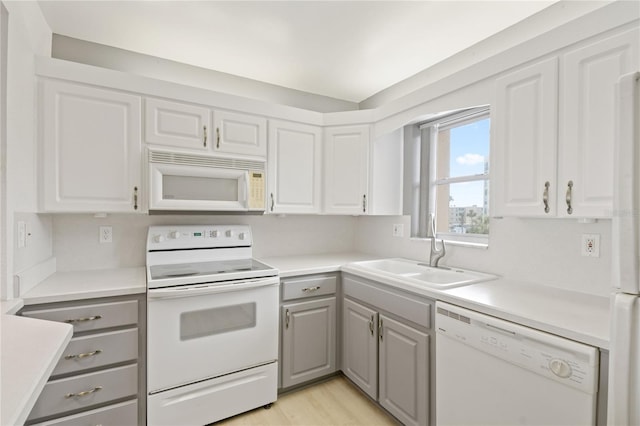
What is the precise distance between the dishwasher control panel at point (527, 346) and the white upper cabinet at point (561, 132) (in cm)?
54

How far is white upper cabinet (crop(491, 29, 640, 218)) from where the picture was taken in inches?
48.7

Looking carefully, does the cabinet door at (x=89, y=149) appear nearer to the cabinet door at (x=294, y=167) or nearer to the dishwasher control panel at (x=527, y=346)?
the cabinet door at (x=294, y=167)

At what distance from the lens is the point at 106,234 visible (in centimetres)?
216

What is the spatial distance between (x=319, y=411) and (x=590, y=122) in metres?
2.19

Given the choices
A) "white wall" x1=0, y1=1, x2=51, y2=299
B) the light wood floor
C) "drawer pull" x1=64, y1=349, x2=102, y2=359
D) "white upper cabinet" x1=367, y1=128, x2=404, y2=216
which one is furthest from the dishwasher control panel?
"white wall" x1=0, y1=1, x2=51, y2=299

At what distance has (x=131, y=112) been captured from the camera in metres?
1.95

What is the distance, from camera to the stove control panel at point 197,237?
216 centimetres

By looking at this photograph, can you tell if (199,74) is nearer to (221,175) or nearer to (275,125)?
(275,125)

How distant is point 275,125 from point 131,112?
3.27 feet

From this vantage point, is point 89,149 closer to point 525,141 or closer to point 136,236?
point 136,236

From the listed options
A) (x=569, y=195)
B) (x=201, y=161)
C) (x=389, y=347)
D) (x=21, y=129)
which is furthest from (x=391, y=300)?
(x=21, y=129)

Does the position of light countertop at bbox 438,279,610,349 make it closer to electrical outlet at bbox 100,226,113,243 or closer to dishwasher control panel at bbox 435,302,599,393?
dishwasher control panel at bbox 435,302,599,393

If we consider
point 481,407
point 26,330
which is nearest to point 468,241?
point 481,407

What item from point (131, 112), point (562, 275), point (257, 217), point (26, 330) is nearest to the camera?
point (26, 330)
